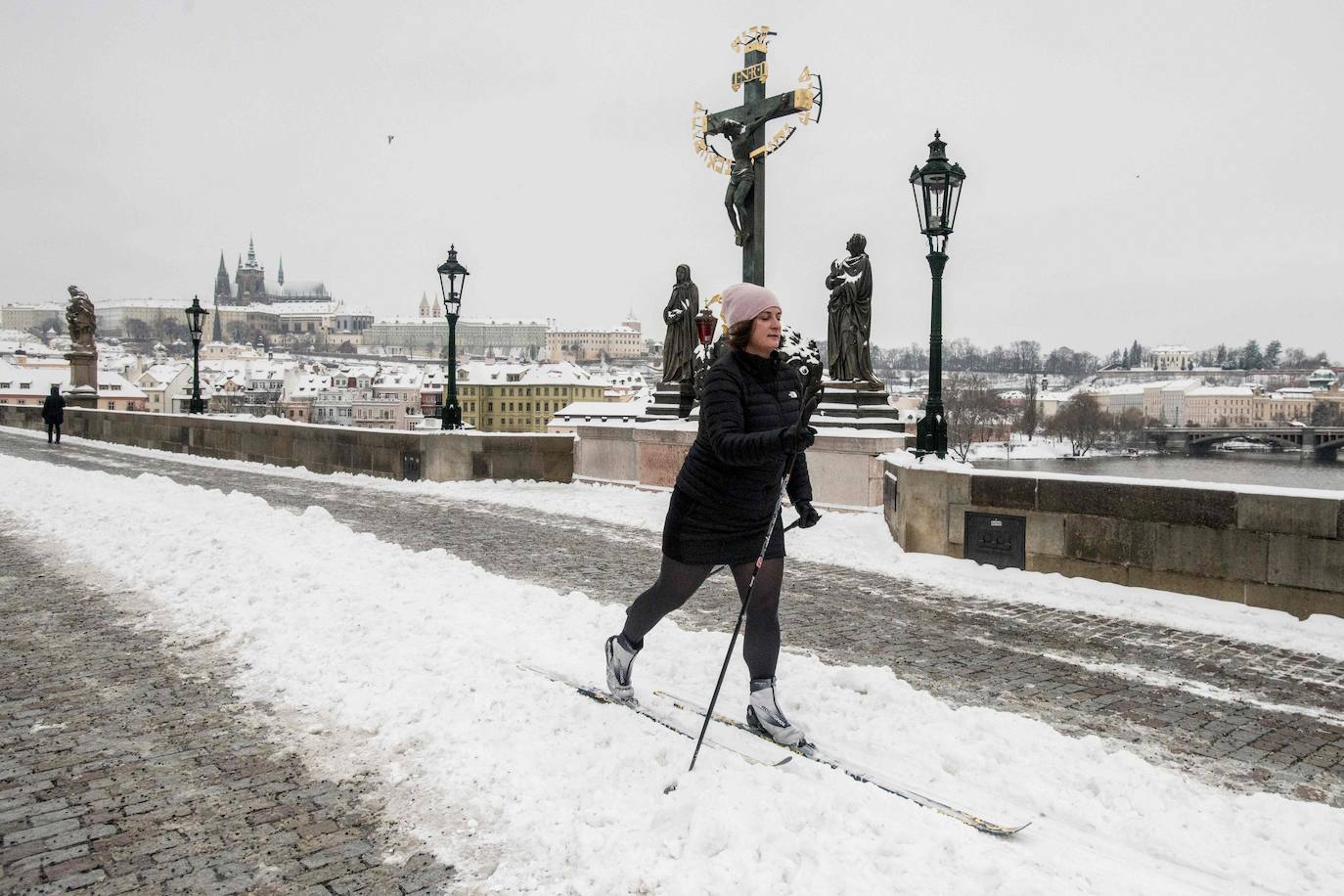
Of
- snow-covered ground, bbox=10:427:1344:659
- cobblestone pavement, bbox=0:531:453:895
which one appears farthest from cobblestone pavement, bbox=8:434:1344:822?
cobblestone pavement, bbox=0:531:453:895

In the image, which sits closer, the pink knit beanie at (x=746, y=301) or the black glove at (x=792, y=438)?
the black glove at (x=792, y=438)

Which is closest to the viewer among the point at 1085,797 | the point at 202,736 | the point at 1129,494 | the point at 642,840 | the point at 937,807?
the point at 642,840

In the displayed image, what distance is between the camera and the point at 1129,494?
7.87 metres

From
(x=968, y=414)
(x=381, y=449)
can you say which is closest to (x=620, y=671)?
(x=381, y=449)

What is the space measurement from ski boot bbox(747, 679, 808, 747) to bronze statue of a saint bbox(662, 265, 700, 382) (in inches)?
537

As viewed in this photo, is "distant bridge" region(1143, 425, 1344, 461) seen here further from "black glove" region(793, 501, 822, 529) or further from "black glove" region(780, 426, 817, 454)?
"black glove" region(780, 426, 817, 454)

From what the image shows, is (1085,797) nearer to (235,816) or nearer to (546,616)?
(235,816)

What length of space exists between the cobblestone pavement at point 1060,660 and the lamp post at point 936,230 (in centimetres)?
258

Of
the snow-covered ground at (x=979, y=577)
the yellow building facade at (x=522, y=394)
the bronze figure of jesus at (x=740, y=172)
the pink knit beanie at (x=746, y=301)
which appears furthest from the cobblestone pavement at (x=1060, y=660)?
Answer: the yellow building facade at (x=522, y=394)

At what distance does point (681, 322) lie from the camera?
17.6 m

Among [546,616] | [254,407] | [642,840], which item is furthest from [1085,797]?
[254,407]

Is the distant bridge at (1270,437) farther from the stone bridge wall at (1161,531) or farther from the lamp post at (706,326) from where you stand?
the stone bridge wall at (1161,531)

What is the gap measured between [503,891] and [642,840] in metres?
0.48

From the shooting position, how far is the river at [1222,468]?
3006 centimetres
